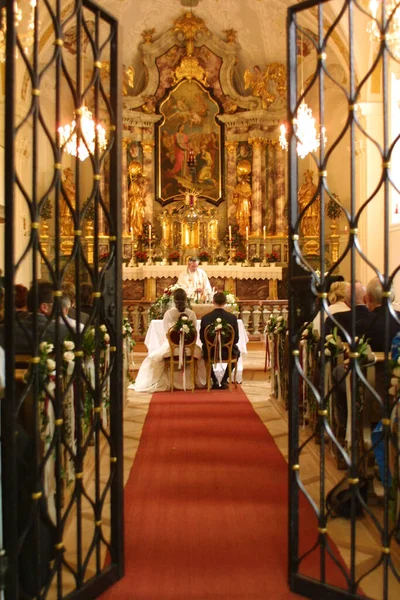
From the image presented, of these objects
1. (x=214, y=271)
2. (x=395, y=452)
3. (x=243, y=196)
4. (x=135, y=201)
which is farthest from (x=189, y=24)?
(x=395, y=452)

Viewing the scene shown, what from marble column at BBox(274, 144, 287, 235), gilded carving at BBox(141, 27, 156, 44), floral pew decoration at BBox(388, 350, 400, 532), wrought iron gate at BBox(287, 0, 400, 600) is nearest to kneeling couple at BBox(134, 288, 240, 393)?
wrought iron gate at BBox(287, 0, 400, 600)

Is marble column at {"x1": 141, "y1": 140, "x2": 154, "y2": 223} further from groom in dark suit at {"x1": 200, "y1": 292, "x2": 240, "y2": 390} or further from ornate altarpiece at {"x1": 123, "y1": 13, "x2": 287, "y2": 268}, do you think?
groom in dark suit at {"x1": 200, "y1": 292, "x2": 240, "y2": 390}

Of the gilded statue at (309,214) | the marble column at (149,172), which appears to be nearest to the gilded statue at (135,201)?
the marble column at (149,172)

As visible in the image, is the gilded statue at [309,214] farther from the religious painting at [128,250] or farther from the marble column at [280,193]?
the religious painting at [128,250]

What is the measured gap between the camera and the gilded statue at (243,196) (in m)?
19.3

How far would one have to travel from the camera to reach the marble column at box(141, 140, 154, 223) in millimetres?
19547

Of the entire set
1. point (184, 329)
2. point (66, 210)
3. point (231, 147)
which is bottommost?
point (184, 329)

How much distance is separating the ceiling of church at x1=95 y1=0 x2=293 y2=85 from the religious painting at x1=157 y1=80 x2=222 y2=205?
5.13 ft

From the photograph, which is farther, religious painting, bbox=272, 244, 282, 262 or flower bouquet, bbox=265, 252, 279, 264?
religious painting, bbox=272, 244, 282, 262

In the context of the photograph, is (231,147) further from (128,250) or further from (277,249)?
(128,250)

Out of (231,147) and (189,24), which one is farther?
(231,147)

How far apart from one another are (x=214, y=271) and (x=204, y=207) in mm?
3011

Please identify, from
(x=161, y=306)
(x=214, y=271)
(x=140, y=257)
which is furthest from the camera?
(x=140, y=257)

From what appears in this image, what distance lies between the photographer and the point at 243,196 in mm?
19453
